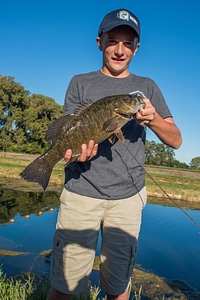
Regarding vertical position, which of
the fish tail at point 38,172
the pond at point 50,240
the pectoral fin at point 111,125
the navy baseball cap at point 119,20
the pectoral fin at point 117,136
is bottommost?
the pond at point 50,240

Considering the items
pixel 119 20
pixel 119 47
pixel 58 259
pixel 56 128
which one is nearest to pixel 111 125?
pixel 56 128

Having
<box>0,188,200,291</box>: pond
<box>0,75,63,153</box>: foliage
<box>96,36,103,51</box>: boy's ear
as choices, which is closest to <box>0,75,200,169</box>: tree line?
<box>0,75,63,153</box>: foliage

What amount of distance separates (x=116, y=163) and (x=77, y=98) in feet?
2.67

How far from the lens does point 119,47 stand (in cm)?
328

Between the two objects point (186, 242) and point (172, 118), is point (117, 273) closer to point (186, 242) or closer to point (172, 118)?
point (172, 118)

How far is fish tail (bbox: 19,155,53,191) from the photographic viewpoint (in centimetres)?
324

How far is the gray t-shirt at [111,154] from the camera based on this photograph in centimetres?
324

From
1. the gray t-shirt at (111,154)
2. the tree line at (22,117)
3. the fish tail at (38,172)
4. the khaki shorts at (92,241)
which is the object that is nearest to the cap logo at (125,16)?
the gray t-shirt at (111,154)

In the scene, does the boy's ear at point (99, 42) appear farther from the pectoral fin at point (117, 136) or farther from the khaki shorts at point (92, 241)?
the khaki shorts at point (92, 241)

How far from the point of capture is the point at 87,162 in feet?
10.8

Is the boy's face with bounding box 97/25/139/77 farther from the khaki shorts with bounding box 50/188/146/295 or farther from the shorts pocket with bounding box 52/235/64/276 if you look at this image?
the shorts pocket with bounding box 52/235/64/276

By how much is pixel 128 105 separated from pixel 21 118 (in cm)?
4971

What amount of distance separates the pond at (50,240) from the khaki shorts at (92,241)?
3211 mm

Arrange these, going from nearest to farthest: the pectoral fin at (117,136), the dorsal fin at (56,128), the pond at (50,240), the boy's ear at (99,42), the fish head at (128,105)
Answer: the fish head at (128,105) → the pectoral fin at (117,136) → the dorsal fin at (56,128) → the boy's ear at (99,42) → the pond at (50,240)
